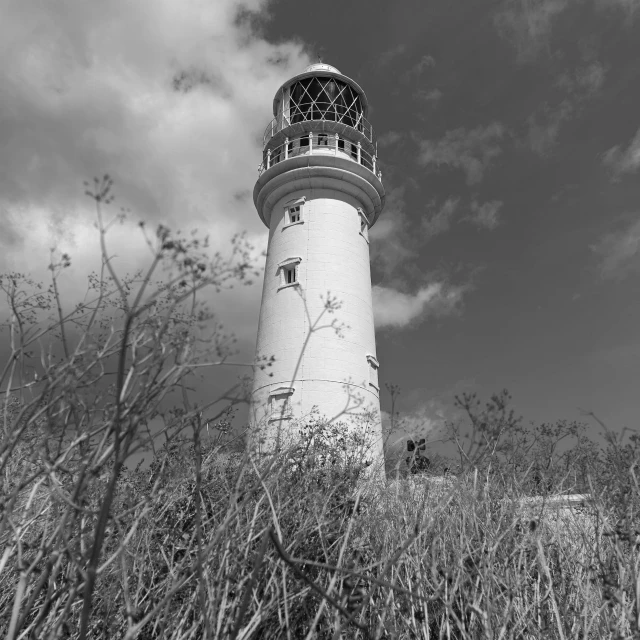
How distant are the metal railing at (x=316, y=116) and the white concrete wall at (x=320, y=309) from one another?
3.58m

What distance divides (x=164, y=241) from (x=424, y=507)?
3573mm

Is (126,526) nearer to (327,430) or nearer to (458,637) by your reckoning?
(458,637)

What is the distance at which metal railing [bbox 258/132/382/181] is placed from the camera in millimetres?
18688

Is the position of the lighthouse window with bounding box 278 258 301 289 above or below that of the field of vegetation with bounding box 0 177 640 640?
above

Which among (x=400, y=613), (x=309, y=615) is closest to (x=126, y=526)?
(x=309, y=615)

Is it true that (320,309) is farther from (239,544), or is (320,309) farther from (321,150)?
(239,544)

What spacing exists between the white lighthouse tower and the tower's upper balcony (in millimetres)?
42

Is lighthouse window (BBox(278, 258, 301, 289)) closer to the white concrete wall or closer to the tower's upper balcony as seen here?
the white concrete wall

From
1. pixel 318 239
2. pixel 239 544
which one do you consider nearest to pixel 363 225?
pixel 318 239

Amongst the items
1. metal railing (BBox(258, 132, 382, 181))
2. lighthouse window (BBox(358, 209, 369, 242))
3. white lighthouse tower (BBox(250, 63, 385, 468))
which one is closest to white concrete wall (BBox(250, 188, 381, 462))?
white lighthouse tower (BBox(250, 63, 385, 468))

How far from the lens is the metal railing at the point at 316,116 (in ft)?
65.4

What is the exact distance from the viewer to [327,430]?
33.6 feet

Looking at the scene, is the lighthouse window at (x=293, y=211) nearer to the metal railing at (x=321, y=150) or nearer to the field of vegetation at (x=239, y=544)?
the metal railing at (x=321, y=150)

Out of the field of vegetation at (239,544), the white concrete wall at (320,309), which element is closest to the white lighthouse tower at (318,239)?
the white concrete wall at (320,309)
